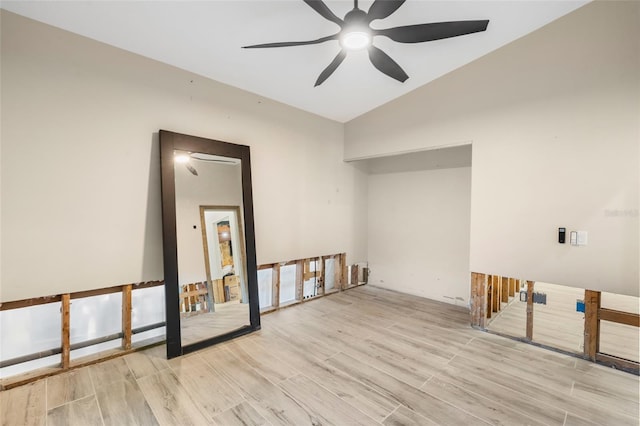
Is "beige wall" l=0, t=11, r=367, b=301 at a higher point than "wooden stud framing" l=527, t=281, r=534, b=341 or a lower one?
higher

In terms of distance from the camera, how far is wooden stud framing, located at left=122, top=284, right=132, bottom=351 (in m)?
2.84

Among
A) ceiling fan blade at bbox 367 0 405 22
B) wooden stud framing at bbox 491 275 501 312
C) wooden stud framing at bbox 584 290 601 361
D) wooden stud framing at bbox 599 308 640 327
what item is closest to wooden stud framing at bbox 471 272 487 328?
wooden stud framing at bbox 491 275 501 312

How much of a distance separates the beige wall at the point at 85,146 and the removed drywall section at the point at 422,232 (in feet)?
8.54

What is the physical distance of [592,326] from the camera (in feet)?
9.12

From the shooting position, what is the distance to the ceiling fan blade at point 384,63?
2.30 metres

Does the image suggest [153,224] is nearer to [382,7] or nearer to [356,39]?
[356,39]

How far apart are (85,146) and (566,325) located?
554cm

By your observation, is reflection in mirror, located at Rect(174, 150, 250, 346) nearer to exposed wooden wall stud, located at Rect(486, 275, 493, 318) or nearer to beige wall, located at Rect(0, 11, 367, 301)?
beige wall, located at Rect(0, 11, 367, 301)

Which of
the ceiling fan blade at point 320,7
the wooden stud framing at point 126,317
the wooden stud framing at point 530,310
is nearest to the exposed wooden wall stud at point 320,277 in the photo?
the wooden stud framing at point 126,317

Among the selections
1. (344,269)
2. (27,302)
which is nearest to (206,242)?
(27,302)

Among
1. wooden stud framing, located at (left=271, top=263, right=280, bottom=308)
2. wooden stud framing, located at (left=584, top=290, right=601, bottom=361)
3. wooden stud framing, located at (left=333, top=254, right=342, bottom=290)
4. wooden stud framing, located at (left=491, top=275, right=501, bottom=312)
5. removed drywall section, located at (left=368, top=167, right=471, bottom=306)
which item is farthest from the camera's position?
wooden stud framing, located at (left=333, top=254, right=342, bottom=290)

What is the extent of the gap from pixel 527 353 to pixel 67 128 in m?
4.86

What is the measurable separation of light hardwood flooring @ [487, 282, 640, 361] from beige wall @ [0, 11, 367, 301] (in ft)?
12.4

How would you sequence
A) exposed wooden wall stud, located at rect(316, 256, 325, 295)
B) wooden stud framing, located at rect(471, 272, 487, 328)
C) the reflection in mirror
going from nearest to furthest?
the reflection in mirror, wooden stud framing, located at rect(471, 272, 487, 328), exposed wooden wall stud, located at rect(316, 256, 325, 295)
